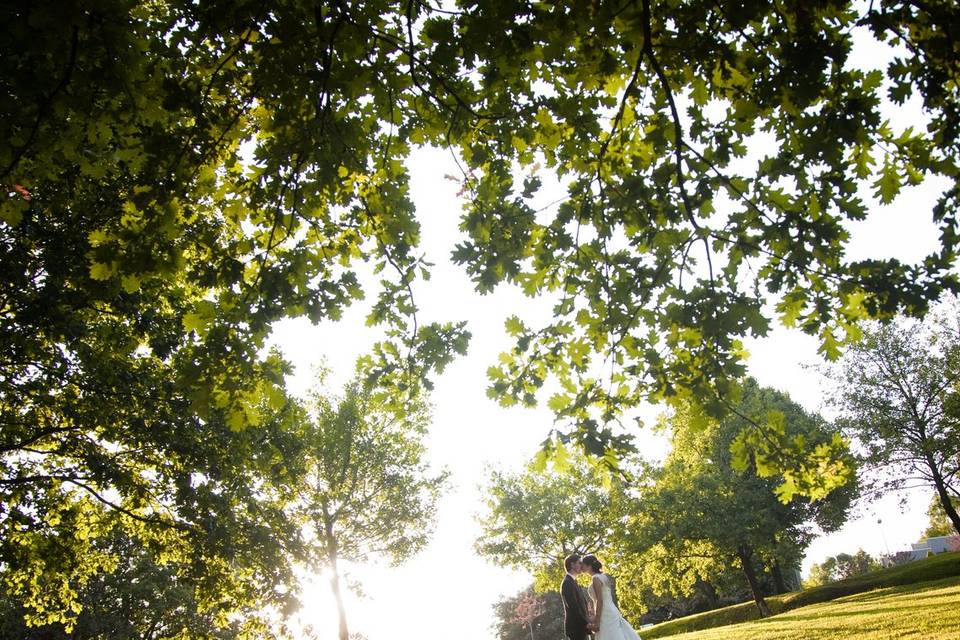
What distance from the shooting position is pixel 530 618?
60.6m

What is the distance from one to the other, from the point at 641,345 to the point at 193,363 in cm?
383

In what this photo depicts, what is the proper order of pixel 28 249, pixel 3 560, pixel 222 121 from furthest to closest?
pixel 3 560 < pixel 28 249 < pixel 222 121

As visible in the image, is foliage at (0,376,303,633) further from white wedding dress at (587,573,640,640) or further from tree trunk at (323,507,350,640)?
tree trunk at (323,507,350,640)

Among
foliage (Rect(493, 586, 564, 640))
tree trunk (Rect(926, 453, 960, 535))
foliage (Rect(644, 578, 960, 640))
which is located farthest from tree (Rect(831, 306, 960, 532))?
foliage (Rect(493, 586, 564, 640))

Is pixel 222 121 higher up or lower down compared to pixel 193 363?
higher up

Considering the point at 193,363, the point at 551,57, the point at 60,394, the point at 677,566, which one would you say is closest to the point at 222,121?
the point at 193,363

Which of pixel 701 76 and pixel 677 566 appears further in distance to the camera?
pixel 677 566

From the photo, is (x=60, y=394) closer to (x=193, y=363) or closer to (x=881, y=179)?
(x=193, y=363)

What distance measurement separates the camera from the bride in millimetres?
8969

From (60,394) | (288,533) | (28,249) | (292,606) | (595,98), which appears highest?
(28,249)

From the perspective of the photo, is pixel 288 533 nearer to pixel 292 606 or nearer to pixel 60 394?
pixel 292 606

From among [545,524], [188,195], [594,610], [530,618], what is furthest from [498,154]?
[530,618]

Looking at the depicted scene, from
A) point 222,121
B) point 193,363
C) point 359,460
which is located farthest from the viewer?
point 359,460

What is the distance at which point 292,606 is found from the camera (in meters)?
11.5
